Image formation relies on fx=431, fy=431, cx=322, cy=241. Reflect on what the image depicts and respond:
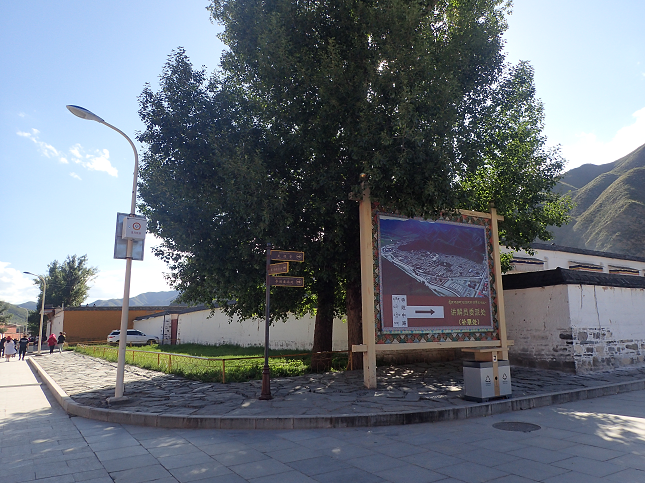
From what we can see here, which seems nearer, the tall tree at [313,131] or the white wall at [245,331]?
the tall tree at [313,131]

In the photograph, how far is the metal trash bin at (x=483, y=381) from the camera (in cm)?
851

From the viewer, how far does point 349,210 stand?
12.6 meters

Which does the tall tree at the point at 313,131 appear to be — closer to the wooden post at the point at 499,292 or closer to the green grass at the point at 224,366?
the wooden post at the point at 499,292

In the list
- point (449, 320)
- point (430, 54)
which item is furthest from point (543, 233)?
point (430, 54)

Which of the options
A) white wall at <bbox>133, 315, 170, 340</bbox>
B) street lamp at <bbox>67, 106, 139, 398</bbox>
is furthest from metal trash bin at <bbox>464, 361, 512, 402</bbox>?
white wall at <bbox>133, 315, 170, 340</bbox>

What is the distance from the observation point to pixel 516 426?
23.4 ft

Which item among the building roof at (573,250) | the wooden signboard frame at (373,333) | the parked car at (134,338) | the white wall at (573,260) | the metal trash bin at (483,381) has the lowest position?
the parked car at (134,338)

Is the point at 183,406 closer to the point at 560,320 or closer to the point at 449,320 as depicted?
the point at 449,320

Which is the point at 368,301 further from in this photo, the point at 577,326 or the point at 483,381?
the point at 577,326

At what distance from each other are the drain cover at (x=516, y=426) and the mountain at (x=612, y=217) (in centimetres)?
5605

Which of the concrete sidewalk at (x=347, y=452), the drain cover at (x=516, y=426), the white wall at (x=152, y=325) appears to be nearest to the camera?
the concrete sidewalk at (x=347, y=452)

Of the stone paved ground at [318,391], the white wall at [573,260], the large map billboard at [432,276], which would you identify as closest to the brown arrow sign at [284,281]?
the large map billboard at [432,276]

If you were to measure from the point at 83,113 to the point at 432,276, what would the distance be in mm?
9017

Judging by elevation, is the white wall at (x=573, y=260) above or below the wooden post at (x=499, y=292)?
above
